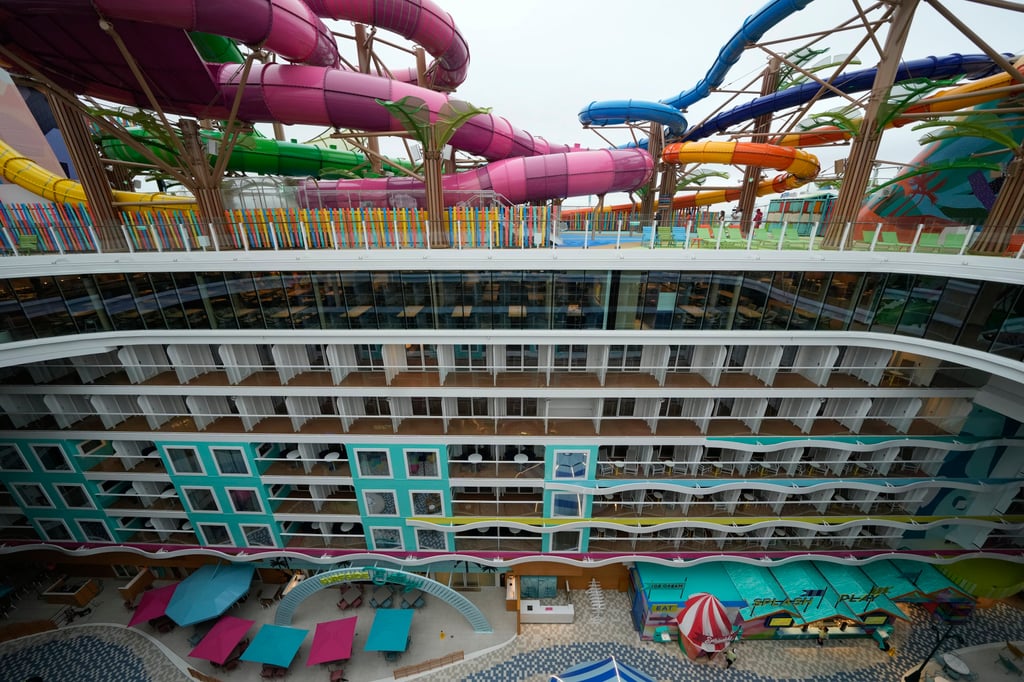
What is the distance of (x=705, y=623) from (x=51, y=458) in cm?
3483

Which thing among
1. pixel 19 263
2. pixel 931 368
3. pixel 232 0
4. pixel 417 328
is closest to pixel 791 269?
pixel 931 368

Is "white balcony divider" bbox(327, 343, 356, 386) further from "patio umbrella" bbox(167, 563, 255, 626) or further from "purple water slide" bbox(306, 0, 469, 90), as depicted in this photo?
"purple water slide" bbox(306, 0, 469, 90)

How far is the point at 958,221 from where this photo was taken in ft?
88.3

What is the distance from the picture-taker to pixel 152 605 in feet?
64.5

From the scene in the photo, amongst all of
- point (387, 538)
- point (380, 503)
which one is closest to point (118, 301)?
point (380, 503)

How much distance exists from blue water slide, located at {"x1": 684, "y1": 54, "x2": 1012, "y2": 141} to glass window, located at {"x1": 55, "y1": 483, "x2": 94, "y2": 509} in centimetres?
4923

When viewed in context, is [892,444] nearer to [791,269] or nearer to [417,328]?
[791,269]

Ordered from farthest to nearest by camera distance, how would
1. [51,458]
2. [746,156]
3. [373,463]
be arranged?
[746,156], [51,458], [373,463]

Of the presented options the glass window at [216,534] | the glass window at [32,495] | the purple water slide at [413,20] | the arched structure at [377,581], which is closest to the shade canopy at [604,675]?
the arched structure at [377,581]

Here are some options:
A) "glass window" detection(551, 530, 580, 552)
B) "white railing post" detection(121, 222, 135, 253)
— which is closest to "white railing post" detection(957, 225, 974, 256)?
"glass window" detection(551, 530, 580, 552)

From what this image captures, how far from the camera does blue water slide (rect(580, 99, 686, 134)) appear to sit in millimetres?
31188

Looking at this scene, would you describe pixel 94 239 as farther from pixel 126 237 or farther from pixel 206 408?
pixel 206 408

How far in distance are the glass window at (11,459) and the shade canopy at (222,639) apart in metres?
13.4

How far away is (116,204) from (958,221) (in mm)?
53574
